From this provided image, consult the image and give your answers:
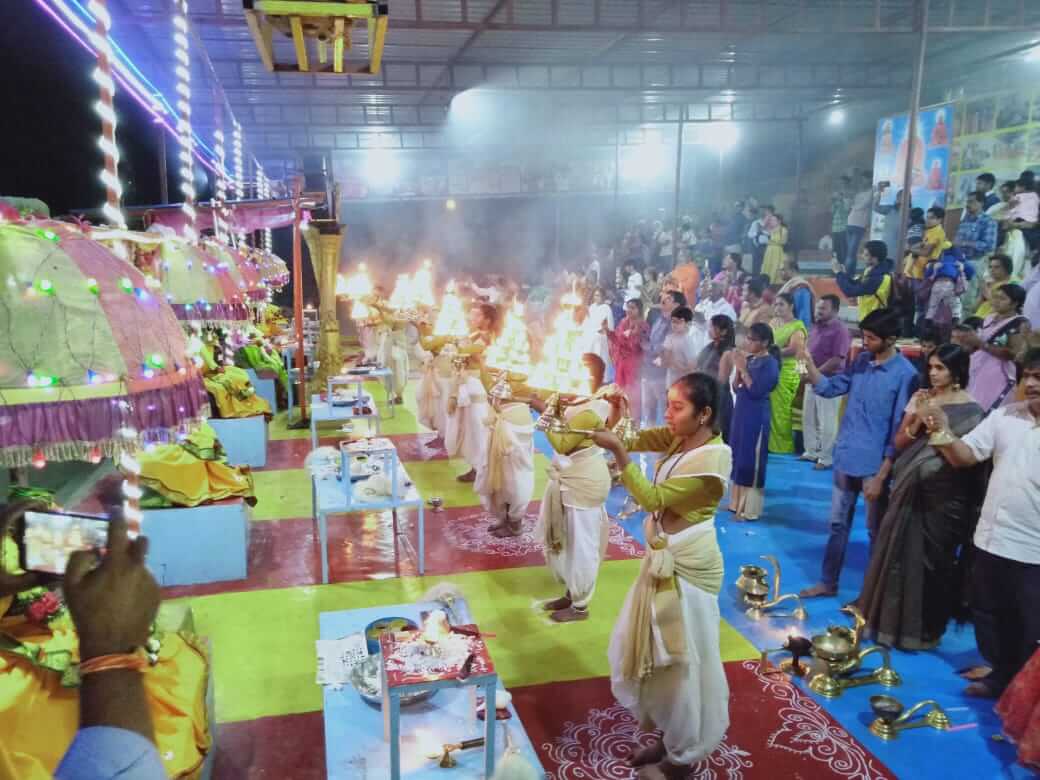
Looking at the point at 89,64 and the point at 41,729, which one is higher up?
the point at 89,64

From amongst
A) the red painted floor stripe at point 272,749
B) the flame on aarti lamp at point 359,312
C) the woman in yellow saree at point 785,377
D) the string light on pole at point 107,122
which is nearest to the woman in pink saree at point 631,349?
the woman in yellow saree at point 785,377

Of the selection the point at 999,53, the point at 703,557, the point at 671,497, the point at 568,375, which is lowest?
the point at 703,557

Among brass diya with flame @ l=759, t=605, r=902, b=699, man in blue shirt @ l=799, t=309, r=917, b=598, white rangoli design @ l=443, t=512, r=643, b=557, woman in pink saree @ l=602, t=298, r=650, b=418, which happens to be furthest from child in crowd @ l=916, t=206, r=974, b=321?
brass diya with flame @ l=759, t=605, r=902, b=699

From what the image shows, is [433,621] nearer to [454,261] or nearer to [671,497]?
[671,497]

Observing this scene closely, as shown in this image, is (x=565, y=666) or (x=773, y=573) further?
(x=773, y=573)

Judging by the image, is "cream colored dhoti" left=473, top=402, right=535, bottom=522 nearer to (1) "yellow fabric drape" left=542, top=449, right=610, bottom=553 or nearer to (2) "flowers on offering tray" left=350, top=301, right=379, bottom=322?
(1) "yellow fabric drape" left=542, top=449, right=610, bottom=553

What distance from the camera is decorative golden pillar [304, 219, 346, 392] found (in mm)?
11961

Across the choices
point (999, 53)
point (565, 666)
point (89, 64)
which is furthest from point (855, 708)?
point (999, 53)

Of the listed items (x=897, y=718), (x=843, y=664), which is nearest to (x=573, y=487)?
(x=843, y=664)

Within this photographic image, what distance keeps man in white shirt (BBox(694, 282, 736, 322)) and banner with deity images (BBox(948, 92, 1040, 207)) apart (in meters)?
4.65

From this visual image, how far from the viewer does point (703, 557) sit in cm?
349

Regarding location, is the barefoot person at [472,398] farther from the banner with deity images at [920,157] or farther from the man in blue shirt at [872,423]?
the banner with deity images at [920,157]

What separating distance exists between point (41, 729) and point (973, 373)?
22.8 ft

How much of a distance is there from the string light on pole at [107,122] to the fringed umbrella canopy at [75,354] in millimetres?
652
